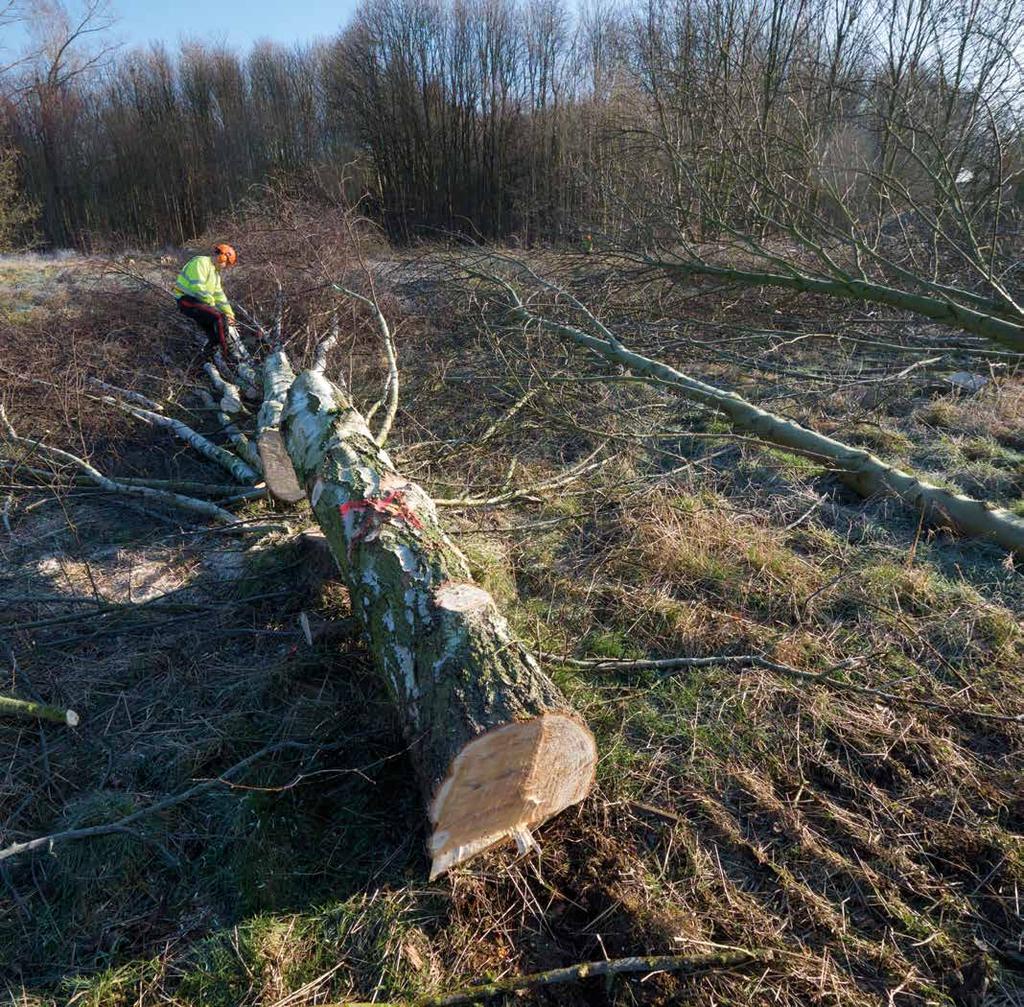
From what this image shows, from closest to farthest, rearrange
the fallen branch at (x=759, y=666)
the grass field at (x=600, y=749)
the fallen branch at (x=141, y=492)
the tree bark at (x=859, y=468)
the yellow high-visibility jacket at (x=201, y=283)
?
the grass field at (x=600, y=749) < the fallen branch at (x=759, y=666) < the tree bark at (x=859, y=468) < the fallen branch at (x=141, y=492) < the yellow high-visibility jacket at (x=201, y=283)

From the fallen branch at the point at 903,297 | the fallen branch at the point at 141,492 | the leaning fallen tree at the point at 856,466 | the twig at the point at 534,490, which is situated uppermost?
the fallen branch at the point at 903,297

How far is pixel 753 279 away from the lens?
6.52m

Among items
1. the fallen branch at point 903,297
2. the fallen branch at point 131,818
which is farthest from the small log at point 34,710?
the fallen branch at point 903,297

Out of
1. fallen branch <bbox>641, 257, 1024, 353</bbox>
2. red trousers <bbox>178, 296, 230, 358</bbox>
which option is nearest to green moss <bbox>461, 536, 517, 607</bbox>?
fallen branch <bbox>641, 257, 1024, 353</bbox>

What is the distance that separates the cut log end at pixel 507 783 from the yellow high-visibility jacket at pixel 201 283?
5683 millimetres

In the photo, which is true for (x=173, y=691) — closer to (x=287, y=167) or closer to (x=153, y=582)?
(x=153, y=582)

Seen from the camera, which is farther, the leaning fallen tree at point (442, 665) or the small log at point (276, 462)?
the small log at point (276, 462)

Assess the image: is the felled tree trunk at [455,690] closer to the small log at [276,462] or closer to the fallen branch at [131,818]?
the fallen branch at [131,818]

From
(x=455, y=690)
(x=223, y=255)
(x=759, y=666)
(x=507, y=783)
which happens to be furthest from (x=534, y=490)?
(x=223, y=255)

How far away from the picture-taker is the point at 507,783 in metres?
2.09

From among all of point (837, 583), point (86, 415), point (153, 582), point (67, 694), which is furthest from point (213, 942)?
point (86, 415)

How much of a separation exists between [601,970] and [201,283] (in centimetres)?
627

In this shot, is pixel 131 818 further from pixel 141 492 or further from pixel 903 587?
pixel 903 587

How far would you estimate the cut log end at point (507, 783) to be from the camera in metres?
2.02
